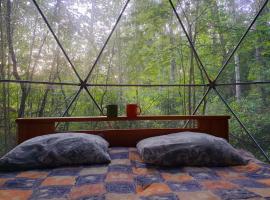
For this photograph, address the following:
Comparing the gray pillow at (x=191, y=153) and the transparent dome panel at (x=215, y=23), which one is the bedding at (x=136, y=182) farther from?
the transparent dome panel at (x=215, y=23)

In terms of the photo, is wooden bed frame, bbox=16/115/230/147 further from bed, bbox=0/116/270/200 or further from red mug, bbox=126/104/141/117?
bed, bbox=0/116/270/200

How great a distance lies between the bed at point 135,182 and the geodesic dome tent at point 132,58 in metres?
1.51

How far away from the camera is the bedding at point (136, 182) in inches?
51.4

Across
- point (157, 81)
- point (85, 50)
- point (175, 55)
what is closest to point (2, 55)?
point (85, 50)

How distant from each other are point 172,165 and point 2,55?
2.63 meters

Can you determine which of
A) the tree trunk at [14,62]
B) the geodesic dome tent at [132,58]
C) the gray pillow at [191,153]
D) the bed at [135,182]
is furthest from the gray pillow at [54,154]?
the tree trunk at [14,62]

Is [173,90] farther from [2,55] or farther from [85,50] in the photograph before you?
[2,55]

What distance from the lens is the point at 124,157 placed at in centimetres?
220

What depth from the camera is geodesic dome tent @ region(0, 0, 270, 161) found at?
3346mm

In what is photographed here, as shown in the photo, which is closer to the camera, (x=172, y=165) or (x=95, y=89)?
(x=172, y=165)

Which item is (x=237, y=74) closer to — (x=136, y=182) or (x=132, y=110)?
(x=132, y=110)

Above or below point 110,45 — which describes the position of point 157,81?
below

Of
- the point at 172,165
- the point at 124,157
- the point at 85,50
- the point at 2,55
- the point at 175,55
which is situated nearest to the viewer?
the point at 172,165

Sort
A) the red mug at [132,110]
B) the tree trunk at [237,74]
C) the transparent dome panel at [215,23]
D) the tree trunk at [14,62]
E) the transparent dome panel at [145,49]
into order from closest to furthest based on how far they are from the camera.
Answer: the red mug at [132,110]
the tree trunk at [14,62]
the transparent dome panel at [145,49]
the transparent dome panel at [215,23]
the tree trunk at [237,74]
